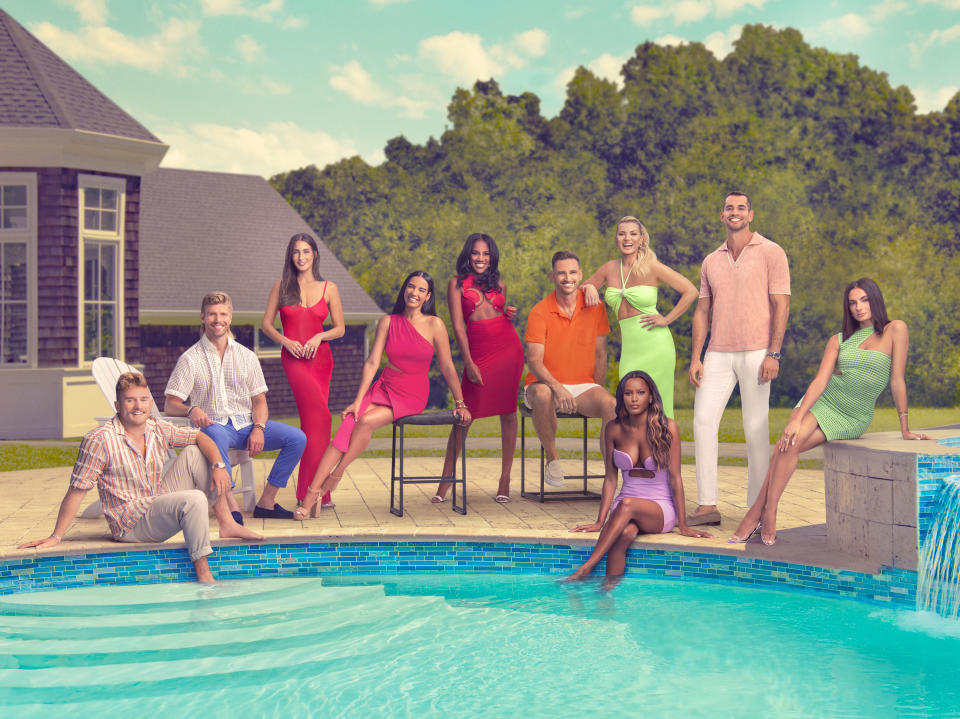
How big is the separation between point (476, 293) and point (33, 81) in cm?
1101

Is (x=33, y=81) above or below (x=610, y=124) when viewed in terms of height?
below

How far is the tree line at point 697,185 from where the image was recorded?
2998 centimetres

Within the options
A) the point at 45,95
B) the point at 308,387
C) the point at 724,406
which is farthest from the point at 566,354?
the point at 45,95

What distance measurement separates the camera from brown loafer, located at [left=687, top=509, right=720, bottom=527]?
20.5ft

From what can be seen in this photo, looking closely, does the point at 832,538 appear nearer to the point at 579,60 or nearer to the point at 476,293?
the point at 476,293

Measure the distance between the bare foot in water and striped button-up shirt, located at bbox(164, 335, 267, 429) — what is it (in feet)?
2.59

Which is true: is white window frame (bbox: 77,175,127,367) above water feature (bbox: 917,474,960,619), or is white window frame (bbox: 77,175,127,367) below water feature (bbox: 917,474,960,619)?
above

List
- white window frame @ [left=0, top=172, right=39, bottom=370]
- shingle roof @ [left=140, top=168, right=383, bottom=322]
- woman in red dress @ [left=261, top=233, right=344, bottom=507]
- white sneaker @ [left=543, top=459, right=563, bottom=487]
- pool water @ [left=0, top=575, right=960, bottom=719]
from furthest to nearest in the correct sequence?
1. shingle roof @ [left=140, top=168, right=383, bottom=322]
2. white window frame @ [left=0, top=172, right=39, bottom=370]
3. white sneaker @ [left=543, top=459, right=563, bottom=487]
4. woman in red dress @ [left=261, top=233, right=344, bottom=507]
5. pool water @ [left=0, top=575, right=960, bottom=719]

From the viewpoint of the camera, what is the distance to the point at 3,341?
47.0 feet

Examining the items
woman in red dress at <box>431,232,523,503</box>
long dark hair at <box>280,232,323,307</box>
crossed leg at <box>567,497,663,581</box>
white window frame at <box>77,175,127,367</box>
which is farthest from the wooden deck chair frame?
white window frame at <box>77,175,127,367</box>

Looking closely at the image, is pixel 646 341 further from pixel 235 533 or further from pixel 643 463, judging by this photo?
pixel 235 533

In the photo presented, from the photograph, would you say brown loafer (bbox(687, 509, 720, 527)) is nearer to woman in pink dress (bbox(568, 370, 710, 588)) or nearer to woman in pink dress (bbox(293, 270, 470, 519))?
woman in pink dress (bbox(568, 370, 710, 588))

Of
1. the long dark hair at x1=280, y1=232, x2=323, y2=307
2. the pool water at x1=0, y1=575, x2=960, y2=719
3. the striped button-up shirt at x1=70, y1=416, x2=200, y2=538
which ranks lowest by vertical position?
the pool water at x1=0, y1=575, x2=960, y2=719

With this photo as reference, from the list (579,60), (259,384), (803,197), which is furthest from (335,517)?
(579,60)
